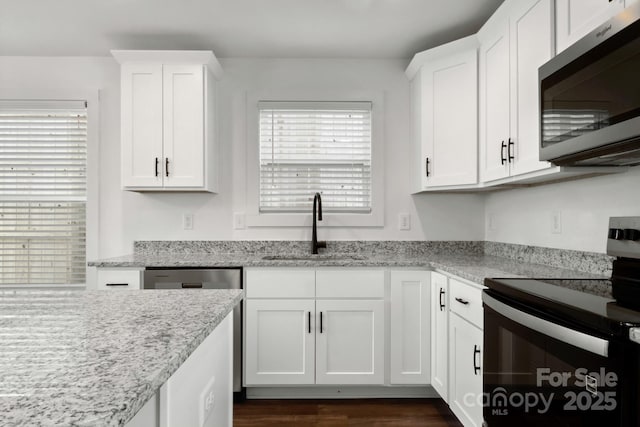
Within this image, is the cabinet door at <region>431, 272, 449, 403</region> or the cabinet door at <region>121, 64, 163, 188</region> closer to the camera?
the cabinet door at <region>431, 272, 449, 403</region>

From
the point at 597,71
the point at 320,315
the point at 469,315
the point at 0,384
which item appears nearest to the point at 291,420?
the point at 320,315

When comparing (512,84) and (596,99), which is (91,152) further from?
(596,99)

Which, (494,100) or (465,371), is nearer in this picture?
(465,371)

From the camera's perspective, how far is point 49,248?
115 inches

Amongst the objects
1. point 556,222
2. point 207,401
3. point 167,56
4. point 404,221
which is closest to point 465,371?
point 556,222

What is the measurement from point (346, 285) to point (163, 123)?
164 centimetres

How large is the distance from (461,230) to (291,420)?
1785mm

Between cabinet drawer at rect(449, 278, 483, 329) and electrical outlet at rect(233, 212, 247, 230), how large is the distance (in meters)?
1.56

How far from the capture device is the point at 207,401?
38.9 inches

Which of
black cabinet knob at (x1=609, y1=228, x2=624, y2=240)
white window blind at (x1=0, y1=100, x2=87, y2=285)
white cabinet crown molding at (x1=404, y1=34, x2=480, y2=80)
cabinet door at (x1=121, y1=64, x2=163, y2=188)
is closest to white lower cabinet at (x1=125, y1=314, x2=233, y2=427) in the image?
black cabinet knob at (x1=609, y1=228, x2=624, y2=240)

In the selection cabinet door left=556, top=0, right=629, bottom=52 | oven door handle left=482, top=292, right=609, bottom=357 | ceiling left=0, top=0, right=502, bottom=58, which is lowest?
oven door handle left=482, top=292, right=609, bottom=357

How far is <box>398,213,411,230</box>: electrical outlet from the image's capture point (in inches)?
115

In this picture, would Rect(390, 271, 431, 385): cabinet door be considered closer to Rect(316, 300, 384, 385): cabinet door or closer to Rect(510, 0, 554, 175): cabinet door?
→ Rect(316, 300, 384, 385): cabinet door

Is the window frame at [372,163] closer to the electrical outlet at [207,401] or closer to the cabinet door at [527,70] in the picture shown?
the cabinet door at [527,70]
